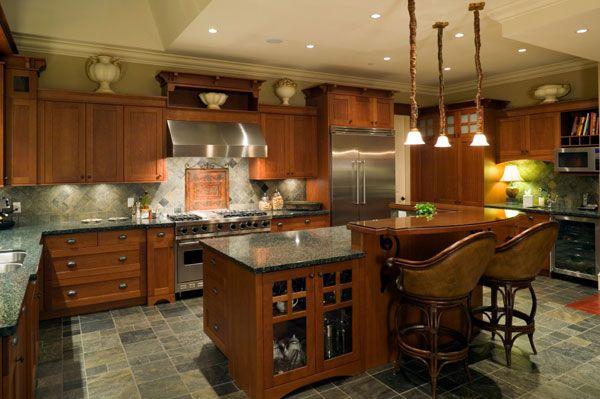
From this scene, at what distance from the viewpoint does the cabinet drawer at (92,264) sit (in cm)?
442

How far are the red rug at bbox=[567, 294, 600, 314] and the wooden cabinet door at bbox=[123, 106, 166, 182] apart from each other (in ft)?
16.1

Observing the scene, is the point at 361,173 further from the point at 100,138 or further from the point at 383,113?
the point at 100,138

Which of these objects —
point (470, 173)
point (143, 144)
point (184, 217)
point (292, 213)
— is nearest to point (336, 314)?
point (184, 217)

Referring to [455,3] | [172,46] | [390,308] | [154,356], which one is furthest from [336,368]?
[172,46]

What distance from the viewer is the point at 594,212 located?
18.0 ft

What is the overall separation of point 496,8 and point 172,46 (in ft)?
11.6

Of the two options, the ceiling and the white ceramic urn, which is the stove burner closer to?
the ceiling

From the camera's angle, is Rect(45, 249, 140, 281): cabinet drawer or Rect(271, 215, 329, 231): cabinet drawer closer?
Rect(45, 249, 140, 281): cabinet drawer

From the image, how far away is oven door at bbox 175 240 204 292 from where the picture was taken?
16.6 feet

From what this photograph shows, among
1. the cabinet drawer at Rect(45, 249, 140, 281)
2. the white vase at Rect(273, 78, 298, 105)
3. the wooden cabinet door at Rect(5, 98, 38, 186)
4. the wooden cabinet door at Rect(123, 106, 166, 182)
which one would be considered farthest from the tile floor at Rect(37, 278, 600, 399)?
the white vase at Rect(273, 78, 298, 105)

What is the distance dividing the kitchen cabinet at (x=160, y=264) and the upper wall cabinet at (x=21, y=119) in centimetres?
137

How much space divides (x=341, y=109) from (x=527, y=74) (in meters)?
2.96

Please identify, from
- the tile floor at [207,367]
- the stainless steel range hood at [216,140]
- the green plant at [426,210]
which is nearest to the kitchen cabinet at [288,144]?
the stainless steel range hood at [216,140]

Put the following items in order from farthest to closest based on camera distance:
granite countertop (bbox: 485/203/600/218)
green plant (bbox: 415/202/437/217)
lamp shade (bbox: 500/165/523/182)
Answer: lamp shade (bbox: 500/165/523/182), granite countertop (bbox: 485/203/600/218), green plant (bbox: 415/202/437/217)
